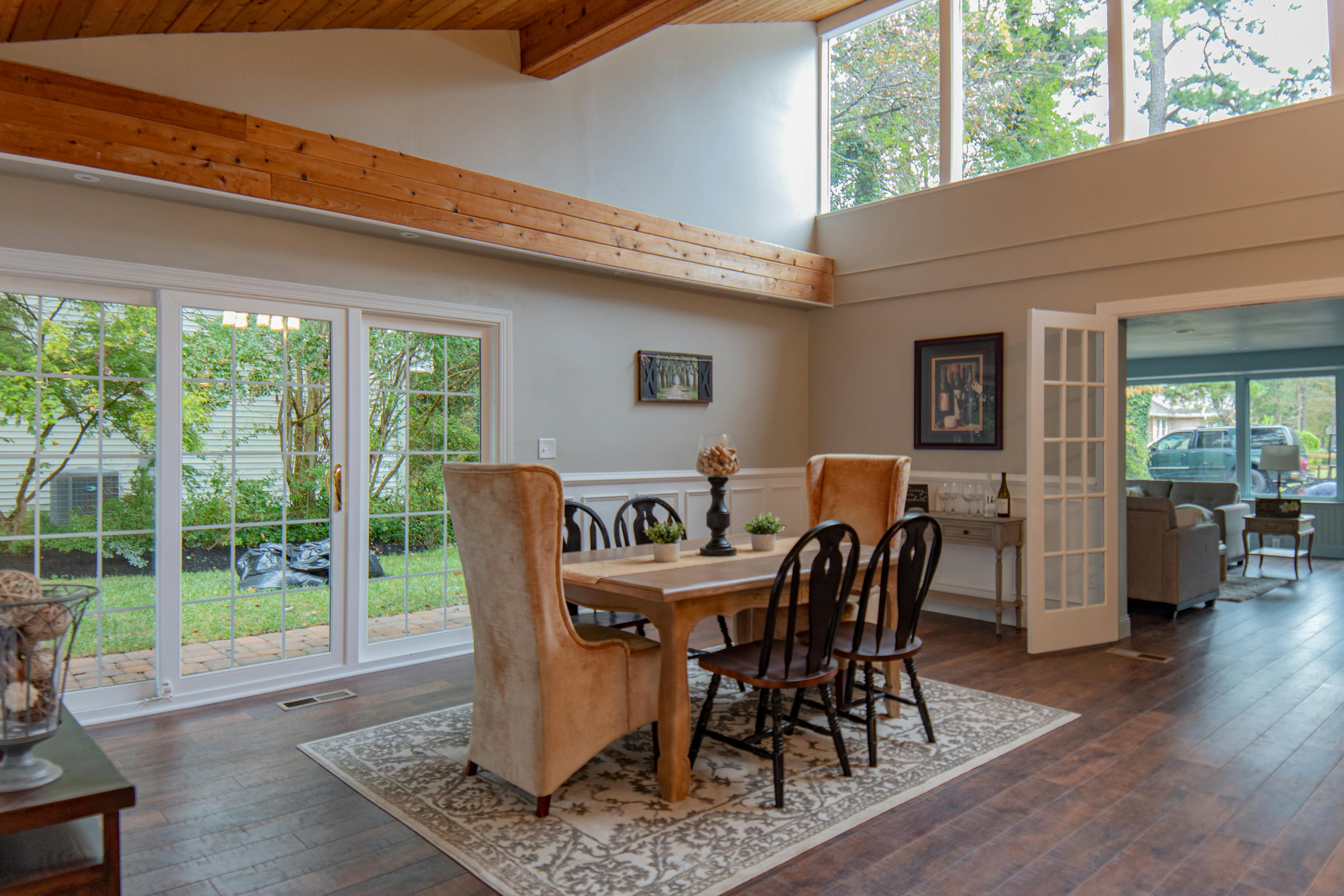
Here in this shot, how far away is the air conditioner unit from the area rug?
23.5 feet

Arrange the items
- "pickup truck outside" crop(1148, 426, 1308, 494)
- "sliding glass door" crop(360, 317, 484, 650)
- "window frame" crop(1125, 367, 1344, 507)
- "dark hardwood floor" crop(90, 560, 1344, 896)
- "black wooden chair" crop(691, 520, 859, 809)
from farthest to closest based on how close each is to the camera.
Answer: "pickup truck outside" crop(1148, 426, 1308, 494) → "window frame" crop(1125, 367, 1344, 507) → "sliding glass door" crop(360, 317, 484, 650) → "black wooden chair" crop(691, 520, 859, 809) → "dark hardwood floor" crop(90, 560, 1344, 896)

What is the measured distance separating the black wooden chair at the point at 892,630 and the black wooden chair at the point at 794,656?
0.12 m

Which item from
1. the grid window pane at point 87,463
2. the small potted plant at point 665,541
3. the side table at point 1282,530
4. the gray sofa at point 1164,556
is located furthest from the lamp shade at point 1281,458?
the grid window pane at point 87,463

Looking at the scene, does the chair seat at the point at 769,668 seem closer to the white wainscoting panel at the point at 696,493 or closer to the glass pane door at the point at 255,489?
the white wainscoting panel at the point at 696,493

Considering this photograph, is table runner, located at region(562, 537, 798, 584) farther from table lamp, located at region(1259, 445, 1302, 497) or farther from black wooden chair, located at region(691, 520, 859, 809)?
table lamp, located at region(1259, 445, 1302, 497)

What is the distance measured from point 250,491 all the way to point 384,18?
2.45 metres

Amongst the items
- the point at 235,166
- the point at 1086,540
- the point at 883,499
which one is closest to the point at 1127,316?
the point at 1086,540

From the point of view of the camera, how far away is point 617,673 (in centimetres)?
284

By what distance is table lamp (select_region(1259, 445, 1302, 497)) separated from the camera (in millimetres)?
8602

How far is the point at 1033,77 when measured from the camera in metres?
5.66

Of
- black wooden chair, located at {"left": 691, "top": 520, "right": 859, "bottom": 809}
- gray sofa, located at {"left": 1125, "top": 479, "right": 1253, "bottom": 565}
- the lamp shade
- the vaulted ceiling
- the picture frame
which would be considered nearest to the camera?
black wooden chair, located at {"left": 691, "top": 520, "right": 859, "bottom": 809}

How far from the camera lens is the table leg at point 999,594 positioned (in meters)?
5.10

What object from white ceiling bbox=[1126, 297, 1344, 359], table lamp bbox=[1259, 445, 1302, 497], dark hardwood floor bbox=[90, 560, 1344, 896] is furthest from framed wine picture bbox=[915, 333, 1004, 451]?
table lamp bbox=[1259, 445, 1302, 497]

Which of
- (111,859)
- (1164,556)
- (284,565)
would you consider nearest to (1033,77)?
(1164,556)
